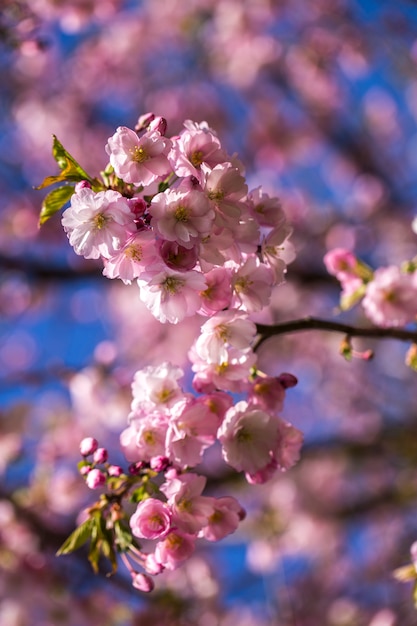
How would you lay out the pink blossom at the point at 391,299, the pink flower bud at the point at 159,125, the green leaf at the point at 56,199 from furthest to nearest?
the pink blossom at the point at 391,299, the green leaf at the point at 56,199, the pink flower bud at the point at 159,125

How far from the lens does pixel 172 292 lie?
1.39 m

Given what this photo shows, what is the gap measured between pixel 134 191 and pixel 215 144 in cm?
20

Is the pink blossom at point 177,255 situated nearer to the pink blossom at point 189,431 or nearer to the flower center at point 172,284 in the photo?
the flower center at point 172,284

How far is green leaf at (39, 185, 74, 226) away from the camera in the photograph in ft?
5.00

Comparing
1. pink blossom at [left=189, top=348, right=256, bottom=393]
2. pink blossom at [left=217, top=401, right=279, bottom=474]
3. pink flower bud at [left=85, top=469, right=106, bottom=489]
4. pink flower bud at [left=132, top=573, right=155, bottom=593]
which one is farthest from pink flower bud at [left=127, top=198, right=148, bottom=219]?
pink flower bud at [left=132, top=573, right=155, bottom=593]

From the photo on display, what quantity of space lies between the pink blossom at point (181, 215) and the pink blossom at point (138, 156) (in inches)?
2.5

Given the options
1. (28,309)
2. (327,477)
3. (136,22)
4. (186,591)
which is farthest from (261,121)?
(186,591)

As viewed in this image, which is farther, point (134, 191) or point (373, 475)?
point (373, 475)

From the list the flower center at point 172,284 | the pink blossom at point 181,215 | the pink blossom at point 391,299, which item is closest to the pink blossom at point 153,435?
the flower center at point 172,284

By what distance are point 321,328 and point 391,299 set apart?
48cm

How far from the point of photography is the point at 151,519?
4.75 ft

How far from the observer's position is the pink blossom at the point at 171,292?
1.36 meters

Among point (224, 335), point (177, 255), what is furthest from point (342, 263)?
point (177, 255)

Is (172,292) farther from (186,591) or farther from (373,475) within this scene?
(373,475)
